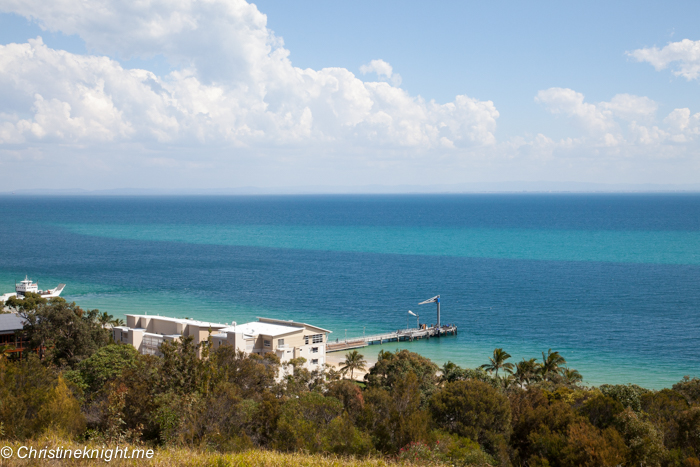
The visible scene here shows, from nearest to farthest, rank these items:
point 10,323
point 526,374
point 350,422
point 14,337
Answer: point 350,422 → point 14,337 → point 10,323 → point 526,374

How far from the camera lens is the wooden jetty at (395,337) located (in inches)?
2317

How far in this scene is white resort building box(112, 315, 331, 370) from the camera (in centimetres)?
4262

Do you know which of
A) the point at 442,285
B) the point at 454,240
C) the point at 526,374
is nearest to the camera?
the point at 526,374

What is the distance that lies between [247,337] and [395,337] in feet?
83.0

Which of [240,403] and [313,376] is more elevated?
[240,403]

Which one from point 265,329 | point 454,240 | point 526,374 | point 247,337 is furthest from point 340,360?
point 454,240

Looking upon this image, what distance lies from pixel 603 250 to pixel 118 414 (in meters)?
127

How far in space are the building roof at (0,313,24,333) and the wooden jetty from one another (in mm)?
28369

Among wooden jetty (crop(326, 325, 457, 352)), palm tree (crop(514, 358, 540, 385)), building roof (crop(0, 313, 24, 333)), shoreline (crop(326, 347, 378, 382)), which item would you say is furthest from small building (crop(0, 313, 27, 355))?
palm tree (crop(514, 358, 540, 385))

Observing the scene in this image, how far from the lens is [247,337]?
42719 millimetres

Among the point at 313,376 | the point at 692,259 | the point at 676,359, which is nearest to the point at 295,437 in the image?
the point at 313,376

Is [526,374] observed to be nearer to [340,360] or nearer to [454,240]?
[340,360]

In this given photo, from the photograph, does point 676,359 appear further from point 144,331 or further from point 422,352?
point 144,331

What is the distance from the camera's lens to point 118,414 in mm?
19234
